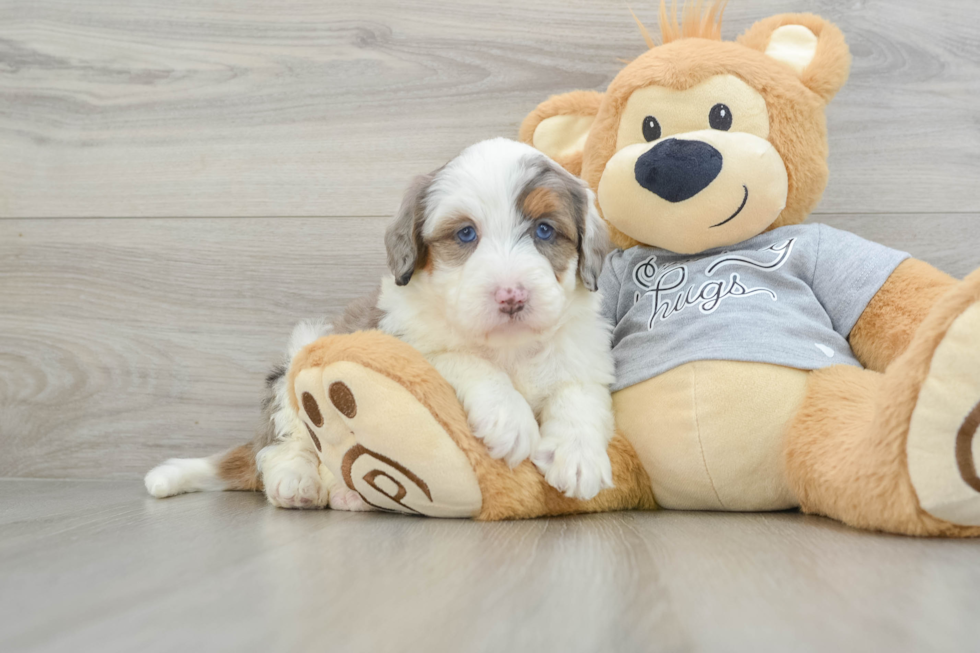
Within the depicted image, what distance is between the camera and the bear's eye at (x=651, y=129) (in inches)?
61.7

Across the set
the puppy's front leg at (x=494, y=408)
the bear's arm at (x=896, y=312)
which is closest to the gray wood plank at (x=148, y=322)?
the puppy's front leg at (x=494, y=408)

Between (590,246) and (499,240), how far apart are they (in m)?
0.22

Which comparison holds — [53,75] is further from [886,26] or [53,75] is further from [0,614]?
[886,26]

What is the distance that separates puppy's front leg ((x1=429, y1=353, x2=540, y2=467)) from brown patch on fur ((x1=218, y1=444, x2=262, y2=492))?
26.9 inches

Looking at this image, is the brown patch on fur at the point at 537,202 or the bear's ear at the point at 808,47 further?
the bear's ear at the point at 808,47

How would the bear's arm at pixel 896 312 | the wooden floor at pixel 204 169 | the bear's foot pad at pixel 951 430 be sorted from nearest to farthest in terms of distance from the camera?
the bear's foot pad at pixel 951 430 → the bear's arm at pixel 896 312 → the wooden floor at pixel 204 169

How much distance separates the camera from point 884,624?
Result: 688 mm

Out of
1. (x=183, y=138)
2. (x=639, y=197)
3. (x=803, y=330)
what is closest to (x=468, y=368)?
(x=639, y=197)

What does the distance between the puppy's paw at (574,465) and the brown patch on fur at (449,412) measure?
0.03 meters

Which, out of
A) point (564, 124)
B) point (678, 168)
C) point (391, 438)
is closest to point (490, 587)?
point (391, 438)

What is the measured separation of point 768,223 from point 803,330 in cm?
27

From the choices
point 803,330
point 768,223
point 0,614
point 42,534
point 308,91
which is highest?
point 308,91

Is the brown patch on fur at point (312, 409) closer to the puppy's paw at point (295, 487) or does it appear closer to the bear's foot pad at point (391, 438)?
the bear's foot pad at point (391, 438)

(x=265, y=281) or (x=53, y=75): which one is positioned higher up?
(x=53, y=75)
